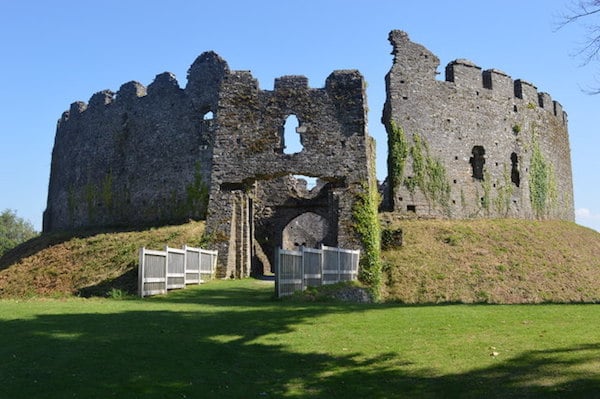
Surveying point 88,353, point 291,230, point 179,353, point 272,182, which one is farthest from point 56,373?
point 291,230

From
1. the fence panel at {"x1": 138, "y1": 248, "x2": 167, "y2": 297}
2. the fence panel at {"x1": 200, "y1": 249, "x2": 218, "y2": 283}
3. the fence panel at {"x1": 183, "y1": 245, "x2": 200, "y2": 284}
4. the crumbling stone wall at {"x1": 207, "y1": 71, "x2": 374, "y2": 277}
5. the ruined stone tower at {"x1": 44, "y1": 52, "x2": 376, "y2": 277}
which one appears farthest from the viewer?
the ruined stone tower at {"x1": 44, "y1": 52, "x2": 376, "y2": 277}

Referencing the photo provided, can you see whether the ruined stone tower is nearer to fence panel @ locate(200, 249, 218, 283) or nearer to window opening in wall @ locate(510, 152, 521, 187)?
fence panel @ locate(200, 249, 218, 283)

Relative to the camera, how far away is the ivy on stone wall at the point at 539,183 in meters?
35.8

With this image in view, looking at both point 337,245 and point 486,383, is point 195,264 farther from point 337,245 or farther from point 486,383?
point 486,383

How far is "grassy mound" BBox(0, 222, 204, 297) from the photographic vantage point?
68.9 ft

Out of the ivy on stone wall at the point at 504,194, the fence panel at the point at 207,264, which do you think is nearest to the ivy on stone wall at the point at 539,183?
the ivy on stone wall at the point at 504,194

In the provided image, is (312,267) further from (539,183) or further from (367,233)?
(539,183)

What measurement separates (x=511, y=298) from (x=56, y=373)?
20182 mm

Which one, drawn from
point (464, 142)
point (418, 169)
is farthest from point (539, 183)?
point (418, 169)

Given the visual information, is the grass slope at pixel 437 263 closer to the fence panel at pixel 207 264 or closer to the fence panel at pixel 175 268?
the fence panel at pixel 207 264

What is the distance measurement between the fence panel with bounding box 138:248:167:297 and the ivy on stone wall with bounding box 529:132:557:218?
83.4 feet

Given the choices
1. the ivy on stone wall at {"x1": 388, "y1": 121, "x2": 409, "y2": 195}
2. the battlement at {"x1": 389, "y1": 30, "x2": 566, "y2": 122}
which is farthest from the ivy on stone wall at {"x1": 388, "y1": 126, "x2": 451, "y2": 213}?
the battlement at {"x1": 389, "y1": 30, "x2": 566, "y2": 122}

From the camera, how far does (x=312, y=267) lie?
57.4 feet

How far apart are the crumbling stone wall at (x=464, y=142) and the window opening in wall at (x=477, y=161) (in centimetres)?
5
